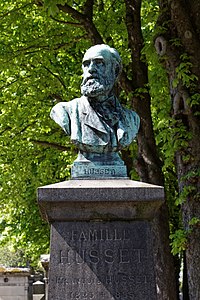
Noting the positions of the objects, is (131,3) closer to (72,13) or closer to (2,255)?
(72,13)

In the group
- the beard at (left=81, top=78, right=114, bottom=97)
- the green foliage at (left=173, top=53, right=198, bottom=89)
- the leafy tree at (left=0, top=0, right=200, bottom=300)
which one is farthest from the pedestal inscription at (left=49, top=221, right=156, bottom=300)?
the green foliage at (left=173, top=53, right=198, bottom=89)

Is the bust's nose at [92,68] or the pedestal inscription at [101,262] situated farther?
the bust's nose at [92,68]

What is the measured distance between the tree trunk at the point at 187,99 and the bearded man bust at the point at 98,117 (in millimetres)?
3229

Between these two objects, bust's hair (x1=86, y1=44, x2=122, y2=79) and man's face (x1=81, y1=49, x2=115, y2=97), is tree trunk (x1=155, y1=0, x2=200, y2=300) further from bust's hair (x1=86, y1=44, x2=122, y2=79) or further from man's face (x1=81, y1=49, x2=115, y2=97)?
man's face (x1=81, y1=49, x2=115, y2=97)

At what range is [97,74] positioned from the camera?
6516 mm

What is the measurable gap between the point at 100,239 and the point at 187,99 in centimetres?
431

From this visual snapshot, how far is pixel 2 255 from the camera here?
77.4 metres

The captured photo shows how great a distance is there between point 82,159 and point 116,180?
43 cm

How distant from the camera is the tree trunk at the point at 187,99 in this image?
9570 mm

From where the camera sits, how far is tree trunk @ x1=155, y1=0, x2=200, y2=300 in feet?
31.4

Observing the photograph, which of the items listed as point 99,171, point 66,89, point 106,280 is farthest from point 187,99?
point 66,89

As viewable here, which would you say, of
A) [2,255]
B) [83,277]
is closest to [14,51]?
[83,277]

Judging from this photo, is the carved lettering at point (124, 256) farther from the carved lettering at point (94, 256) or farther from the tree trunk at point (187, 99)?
the tree trunk at point (187, 99)

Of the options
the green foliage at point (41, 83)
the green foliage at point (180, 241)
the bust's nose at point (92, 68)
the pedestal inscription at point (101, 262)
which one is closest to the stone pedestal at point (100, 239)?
the pedestal inscription at point (101, 262)
